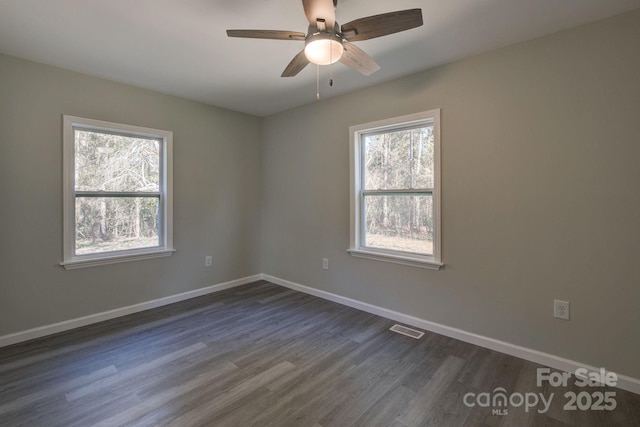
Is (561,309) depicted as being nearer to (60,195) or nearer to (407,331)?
(407,331)

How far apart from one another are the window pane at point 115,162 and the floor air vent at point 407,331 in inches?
121

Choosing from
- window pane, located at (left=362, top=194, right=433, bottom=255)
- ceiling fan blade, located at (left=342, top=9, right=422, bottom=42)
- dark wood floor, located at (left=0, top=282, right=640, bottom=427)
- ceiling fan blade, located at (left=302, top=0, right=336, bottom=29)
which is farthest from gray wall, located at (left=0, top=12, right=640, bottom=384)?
ceiling fan blade, located at (left=302, top=0, right=336, bottom=29)

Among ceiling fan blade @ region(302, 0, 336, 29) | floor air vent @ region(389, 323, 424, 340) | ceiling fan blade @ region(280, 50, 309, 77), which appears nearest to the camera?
ceiling fan blade @ region(302, 0, 336, 29)

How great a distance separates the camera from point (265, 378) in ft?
6.93

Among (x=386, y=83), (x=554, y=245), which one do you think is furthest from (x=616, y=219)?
(x=386, y=83)

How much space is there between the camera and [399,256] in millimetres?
3045

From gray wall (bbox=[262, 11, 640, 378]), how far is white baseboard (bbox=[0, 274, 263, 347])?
2.17 metres

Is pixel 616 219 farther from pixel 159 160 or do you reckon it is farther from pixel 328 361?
Result: pixel 159 160

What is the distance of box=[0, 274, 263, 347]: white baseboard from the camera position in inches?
103

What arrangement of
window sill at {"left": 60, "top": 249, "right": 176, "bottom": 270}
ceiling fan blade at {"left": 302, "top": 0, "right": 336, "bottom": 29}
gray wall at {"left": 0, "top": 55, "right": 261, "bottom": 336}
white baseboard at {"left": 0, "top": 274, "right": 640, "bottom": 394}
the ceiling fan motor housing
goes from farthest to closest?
window sill at {"left": 60, "top": 249, "right": 176, "bottom": 270} → gray wall at {"left": 0, "top": 55, "right": 261, "bottom": 336} → white baseboard at {"left": 0, "top": 274, "right": 640, "bottom": 394} → the ceiling fan motor housing → ceiling fan blade at {"left": 302, "top": 0, "right": 336, "bottom": 29}

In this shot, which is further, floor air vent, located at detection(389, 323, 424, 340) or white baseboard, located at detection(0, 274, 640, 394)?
floor air vent, located at detection(389, 323, 424, 340)

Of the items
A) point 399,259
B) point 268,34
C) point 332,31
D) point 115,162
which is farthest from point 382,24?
point 115,162

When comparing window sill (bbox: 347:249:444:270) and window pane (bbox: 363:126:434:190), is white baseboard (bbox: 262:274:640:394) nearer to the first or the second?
window sill (bbox: 347:249:444:270)

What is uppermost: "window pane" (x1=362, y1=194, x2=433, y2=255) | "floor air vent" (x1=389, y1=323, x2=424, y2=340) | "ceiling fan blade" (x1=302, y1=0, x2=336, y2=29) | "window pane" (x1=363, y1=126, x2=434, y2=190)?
"ceiling fan blade" (x1=302, y1=0, x2=336, y2=29)
